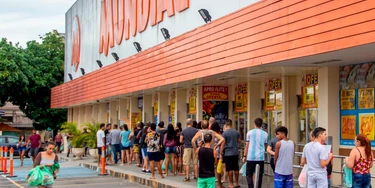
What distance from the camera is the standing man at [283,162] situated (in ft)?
36.6

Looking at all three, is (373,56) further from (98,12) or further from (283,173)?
(98,12)

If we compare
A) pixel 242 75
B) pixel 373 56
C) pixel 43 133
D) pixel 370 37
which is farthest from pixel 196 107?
pixel 43 133

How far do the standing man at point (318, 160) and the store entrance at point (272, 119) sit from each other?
8493 mm

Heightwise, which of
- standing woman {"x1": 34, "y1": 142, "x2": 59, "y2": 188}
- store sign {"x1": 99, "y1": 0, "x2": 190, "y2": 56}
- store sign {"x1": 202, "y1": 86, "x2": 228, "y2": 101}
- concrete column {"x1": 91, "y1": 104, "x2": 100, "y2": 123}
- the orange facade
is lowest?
standing woman {"x1": 34, "y1": 142, "x2": 59, "y2": 188}

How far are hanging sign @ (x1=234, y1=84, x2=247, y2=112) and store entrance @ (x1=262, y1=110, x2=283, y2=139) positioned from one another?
1657mm

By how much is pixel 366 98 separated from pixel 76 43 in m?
31.1

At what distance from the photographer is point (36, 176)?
37.2 ft

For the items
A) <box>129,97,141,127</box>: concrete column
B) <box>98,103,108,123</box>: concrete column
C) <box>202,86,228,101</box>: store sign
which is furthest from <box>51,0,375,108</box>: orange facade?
<box>98,103,108,123</box>: concrete column

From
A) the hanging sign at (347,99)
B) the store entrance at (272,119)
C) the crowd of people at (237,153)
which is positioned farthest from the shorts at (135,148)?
the hanging sign at (347,99)

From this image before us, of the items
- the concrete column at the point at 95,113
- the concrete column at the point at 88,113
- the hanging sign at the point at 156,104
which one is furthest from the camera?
the concrete column at the point at 88,113

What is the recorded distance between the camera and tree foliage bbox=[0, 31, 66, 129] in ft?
150

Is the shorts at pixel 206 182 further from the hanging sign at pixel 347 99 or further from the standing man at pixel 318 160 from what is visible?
the hanging sign at pixel 347 99

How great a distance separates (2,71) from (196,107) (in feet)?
88.0

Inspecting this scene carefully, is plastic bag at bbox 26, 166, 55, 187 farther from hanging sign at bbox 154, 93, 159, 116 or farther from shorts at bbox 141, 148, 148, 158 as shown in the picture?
hanging sign at bbox 154, 93, 159, 116
